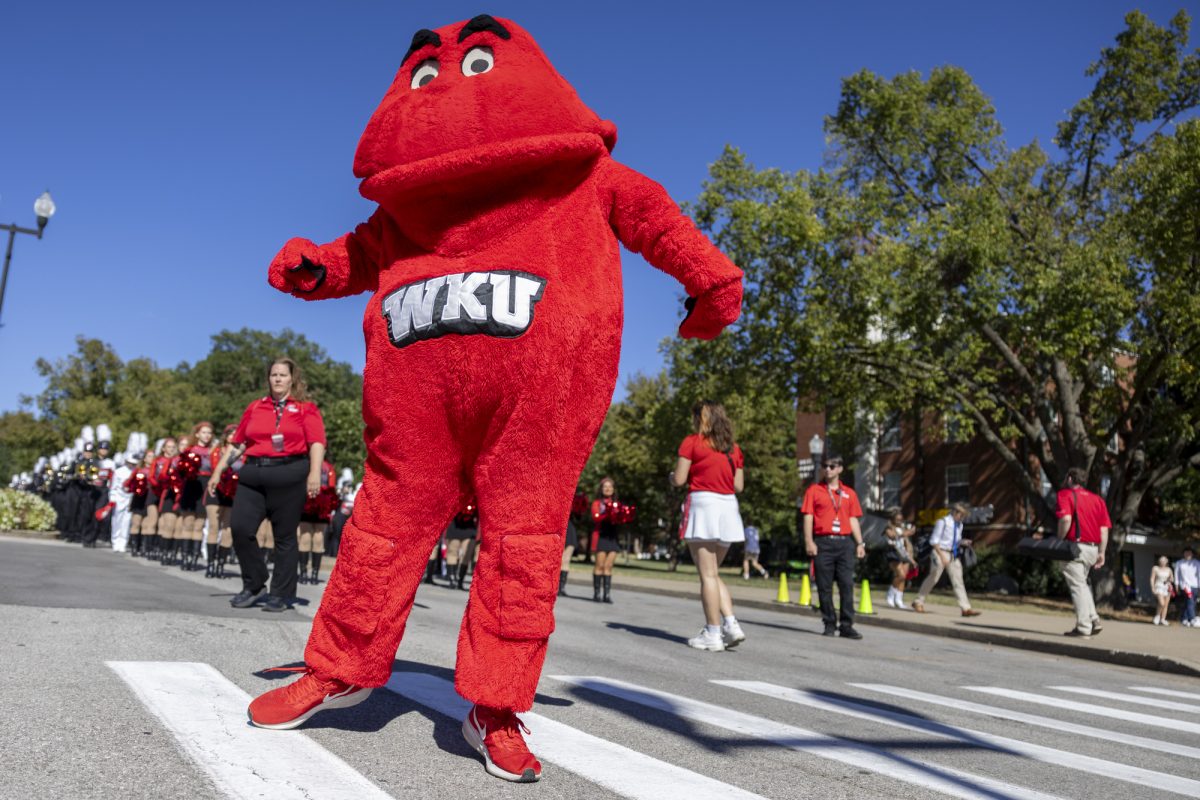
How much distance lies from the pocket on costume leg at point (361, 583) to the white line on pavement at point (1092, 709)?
4.65 m

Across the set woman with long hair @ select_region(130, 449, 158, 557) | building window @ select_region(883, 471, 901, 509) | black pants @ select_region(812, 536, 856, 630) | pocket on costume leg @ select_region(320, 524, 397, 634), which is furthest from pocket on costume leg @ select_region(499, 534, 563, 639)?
building window @ select_region(883, 471, 901, 509)

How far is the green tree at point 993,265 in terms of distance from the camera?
1970cm

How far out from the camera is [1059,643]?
37.2 feet

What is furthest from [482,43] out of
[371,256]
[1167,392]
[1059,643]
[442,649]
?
[1167,392]

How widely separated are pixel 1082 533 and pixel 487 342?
10.8 meters

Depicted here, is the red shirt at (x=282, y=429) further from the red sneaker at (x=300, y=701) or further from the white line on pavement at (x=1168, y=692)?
the white line on pavement at (x=1168, y=692)

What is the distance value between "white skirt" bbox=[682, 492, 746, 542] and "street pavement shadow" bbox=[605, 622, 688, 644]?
128 centimetres

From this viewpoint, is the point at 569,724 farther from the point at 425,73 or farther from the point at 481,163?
the point at 425,73

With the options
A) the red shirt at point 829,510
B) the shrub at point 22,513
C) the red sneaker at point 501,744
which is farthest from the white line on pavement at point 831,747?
the shrub at point 22,513

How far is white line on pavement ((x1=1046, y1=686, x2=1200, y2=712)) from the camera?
22.0 ft

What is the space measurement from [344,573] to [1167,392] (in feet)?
75.3

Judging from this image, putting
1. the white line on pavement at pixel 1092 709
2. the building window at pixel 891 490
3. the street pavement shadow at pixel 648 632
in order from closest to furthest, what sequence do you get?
1. the white line on pavement at pixel 1092 709
2. the street pavement shadow at pixel 648 632
3. the building window at pixel 891 490

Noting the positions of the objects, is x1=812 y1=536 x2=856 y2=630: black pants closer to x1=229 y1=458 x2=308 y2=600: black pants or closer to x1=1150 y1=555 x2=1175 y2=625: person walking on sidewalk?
x1=229 y1=458 x2=308 y2=600: black pants

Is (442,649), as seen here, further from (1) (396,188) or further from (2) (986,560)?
(2) (986,560)
